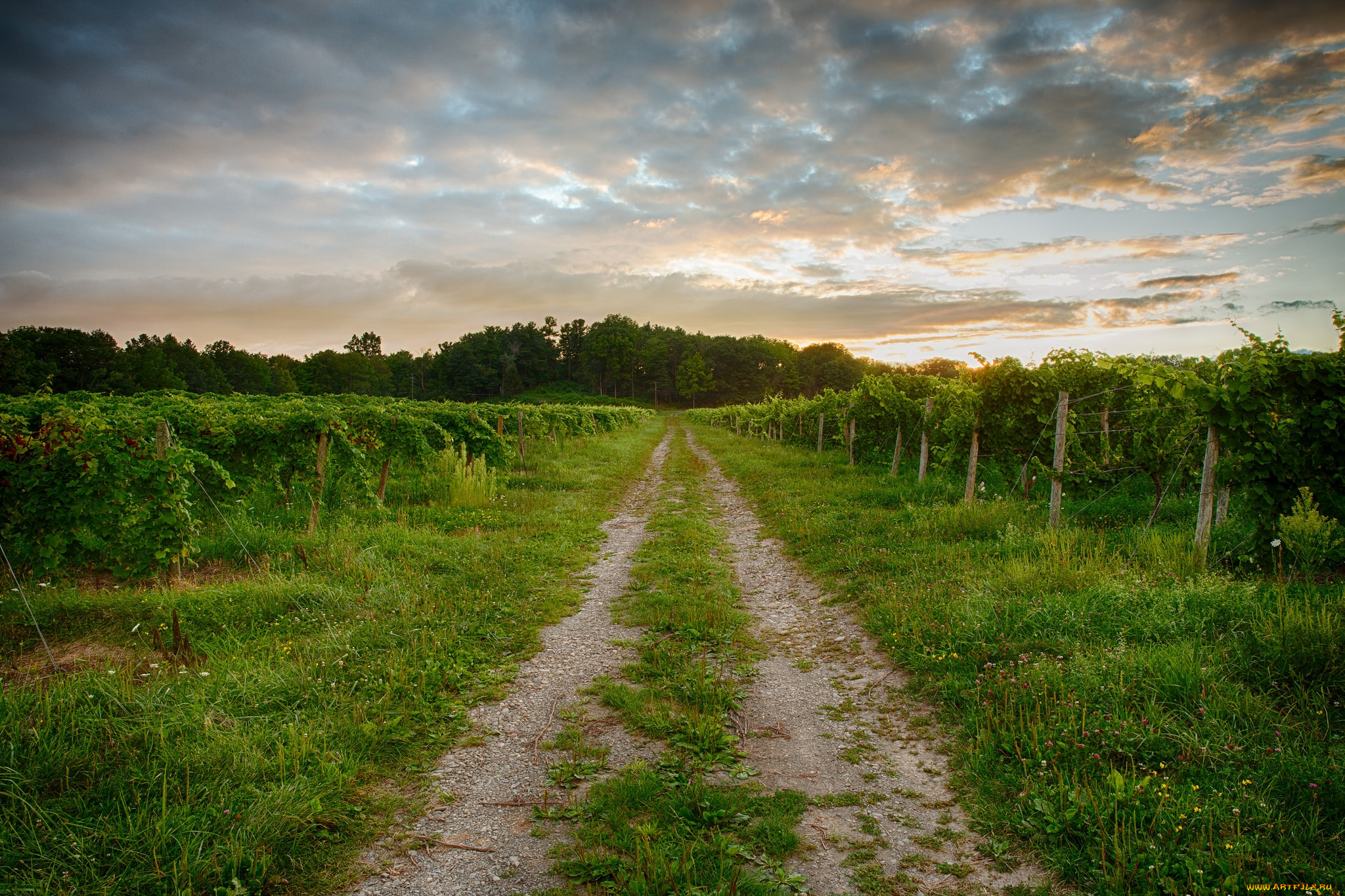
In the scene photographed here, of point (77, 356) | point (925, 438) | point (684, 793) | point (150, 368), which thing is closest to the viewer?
point (684, 793)

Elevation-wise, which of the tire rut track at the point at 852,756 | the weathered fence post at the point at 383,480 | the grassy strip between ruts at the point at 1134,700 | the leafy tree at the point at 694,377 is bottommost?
the tire rut track at the point at 852,756

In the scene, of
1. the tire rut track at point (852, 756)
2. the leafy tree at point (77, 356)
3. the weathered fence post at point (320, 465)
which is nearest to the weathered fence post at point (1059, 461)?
the tire rut track at point (852, 756)

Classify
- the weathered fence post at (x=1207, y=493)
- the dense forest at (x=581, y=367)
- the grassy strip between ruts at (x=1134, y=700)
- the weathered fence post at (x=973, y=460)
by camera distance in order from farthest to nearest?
the dense forest at (x=581, y=367)
the weathered fence post at (x=973, y=460)
the weathered fence post at (x=1207, y=493)
the grassy strip between ruts at (x=1134, y=700)

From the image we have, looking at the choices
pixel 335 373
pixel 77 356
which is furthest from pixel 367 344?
pixel 77 356

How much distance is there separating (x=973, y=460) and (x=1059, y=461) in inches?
86.5

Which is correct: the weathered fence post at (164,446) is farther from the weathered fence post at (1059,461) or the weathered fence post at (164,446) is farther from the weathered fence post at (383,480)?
the weathered fence post at (1059,461)

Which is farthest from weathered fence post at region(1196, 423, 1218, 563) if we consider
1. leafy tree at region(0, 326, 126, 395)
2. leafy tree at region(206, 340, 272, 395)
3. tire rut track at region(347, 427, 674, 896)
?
leafy tree at region(206, 340, 272, 395)

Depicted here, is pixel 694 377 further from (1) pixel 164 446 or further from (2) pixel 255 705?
(2) pixel 255 705

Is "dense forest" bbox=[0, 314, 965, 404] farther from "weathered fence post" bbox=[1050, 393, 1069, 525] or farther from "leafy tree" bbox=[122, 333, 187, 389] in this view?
"weathered fence post" bbox=[1050, 393, 1069, 525]

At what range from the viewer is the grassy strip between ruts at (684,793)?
2.83 meters

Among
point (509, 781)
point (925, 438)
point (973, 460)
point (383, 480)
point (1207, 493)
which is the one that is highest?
point (925, 438)

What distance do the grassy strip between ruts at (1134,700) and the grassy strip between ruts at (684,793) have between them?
134 centimetres

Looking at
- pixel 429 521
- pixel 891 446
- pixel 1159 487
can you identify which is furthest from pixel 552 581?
pixel 891 446

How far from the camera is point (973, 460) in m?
11.2
